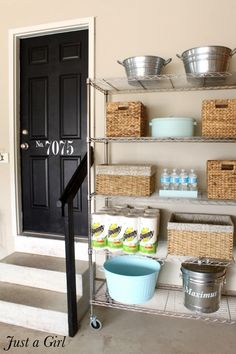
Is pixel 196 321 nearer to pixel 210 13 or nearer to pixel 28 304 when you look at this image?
pixel 28 304

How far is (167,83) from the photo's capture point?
2.18 m

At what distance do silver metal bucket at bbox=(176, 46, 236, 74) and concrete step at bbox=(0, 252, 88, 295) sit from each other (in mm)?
1680

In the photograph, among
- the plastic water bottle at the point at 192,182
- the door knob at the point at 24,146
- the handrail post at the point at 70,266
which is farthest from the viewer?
the door knob at the point at 24,146

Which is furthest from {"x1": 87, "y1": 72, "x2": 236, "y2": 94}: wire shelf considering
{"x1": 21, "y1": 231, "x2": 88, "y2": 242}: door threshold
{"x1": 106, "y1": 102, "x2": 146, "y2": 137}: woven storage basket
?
{"x1": 21, "y1": 231, "x2": 88, "y2": 242}: door threshold

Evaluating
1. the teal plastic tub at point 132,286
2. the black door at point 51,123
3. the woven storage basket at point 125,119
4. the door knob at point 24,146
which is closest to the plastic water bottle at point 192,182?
the woven storage basket at point 125,119

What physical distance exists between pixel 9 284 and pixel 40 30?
84.6 inches

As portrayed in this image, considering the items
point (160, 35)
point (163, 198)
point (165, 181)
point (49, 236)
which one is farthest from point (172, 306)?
point (160, 35)

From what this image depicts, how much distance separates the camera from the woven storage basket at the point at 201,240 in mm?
1882

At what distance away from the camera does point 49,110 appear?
2.65 meters

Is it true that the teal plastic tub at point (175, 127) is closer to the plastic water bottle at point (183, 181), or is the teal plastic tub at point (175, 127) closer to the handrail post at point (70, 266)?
the plastic water bottle at point (183, 181)

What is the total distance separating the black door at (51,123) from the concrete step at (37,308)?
0.60m

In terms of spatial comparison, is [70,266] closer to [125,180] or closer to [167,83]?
[125,180]

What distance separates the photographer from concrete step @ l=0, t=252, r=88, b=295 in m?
2.30

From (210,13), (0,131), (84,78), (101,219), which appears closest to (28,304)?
(101,219)
